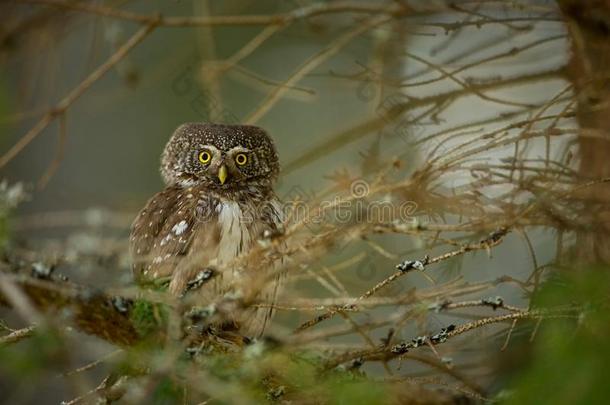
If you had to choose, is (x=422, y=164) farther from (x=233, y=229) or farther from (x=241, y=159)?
(x=241, y=159)

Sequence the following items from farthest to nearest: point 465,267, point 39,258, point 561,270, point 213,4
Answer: point 213,4, point 465,267, point 561,270, point 39,258

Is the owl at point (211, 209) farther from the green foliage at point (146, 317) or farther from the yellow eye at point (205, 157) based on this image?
the green foliage at point (146, 317)

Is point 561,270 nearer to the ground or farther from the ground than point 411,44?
nearer to the ground

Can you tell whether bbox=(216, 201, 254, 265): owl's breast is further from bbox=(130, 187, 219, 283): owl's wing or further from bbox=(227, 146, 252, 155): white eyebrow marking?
bbox=(227, 146, 252, 155): white eyebrow marking

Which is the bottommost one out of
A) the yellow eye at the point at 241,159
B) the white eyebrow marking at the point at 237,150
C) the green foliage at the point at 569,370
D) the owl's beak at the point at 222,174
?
the green foliage at the point at 569,370

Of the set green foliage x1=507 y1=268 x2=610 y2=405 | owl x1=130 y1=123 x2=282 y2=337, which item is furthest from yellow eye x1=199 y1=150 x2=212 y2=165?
green foliage x1=507 y1=268 x2=610 y2=405

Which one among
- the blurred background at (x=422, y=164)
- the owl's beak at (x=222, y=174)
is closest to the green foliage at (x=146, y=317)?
the blurred background at (x=422, y=164)

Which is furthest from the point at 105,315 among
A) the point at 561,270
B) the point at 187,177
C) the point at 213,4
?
the point at 213,4

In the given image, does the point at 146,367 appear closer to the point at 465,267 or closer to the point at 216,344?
the point at 216,344
